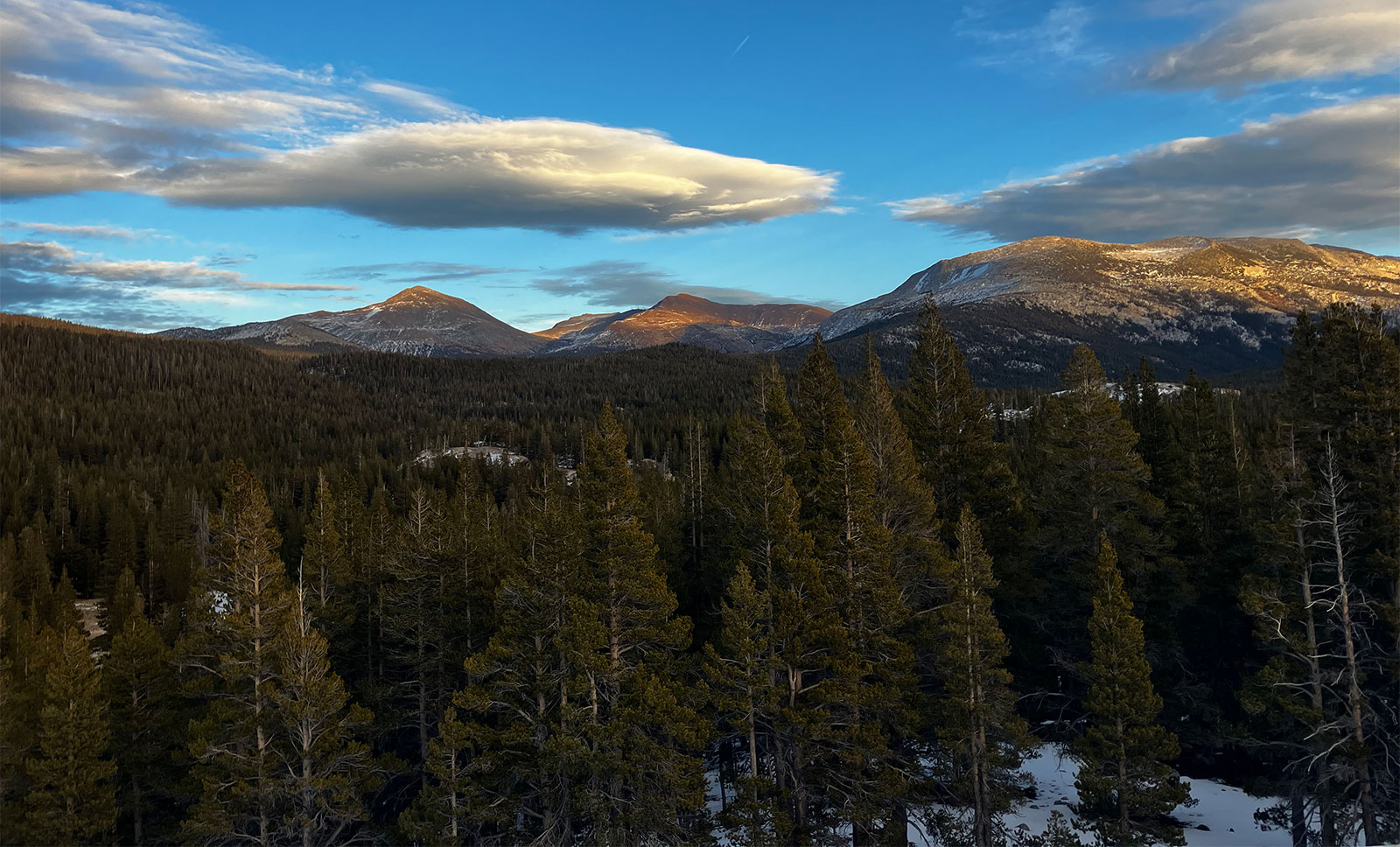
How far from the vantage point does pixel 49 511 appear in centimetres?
10375

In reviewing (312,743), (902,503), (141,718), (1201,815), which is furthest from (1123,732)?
(141,718)

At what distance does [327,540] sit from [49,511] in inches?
3775

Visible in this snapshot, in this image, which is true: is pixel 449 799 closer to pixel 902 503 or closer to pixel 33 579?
pixel 902 503

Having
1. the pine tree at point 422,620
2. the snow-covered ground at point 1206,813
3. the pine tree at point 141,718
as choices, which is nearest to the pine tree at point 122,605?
the pine tree at point 141,718

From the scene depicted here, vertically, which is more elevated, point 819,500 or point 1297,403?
point 1297,403

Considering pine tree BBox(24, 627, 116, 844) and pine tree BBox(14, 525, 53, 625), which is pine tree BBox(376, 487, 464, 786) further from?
pine tree BBox(14, 525, 53, 625)

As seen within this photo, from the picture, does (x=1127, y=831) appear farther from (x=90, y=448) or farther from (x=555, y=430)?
(x=90, y=448)

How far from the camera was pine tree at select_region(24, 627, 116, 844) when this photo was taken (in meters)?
28.5

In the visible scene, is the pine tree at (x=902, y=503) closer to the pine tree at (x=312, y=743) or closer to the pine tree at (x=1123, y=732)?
the pine tree at (x=1123, y=732)

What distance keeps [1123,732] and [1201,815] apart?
540 inches

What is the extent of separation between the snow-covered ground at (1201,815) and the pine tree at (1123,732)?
3.38m

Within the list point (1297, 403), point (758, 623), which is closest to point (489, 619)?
point (758, 623)

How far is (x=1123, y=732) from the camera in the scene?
28281 millimetres

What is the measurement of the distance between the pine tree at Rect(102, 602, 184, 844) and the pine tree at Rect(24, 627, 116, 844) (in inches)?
93.2
